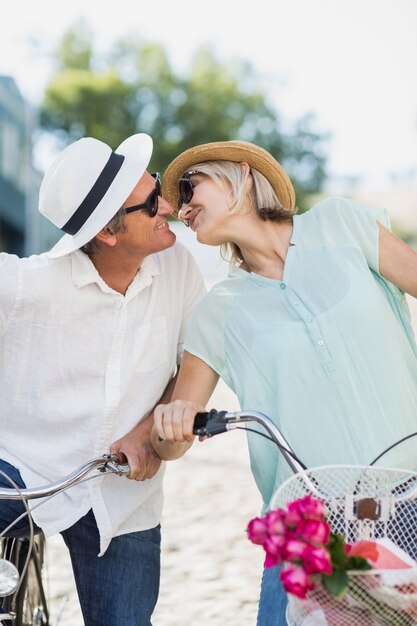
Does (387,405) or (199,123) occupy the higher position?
(199,123)

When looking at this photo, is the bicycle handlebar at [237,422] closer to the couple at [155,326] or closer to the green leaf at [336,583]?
the couple at [155,326]

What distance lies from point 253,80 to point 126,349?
56143mm

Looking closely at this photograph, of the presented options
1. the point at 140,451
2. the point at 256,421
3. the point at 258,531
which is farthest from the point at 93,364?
the point at 258,531

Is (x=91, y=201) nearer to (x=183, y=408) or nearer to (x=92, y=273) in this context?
(x=92, y=273)

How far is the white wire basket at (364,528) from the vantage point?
2.04m

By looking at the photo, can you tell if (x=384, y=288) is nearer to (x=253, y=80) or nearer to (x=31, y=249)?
(x=31, y=249)

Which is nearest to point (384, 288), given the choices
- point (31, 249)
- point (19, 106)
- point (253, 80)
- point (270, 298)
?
point (270, 298)

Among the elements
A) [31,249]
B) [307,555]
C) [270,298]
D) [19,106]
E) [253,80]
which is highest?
[253,80]

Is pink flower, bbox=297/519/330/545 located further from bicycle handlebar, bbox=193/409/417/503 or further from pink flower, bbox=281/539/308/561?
bicycle handlebar, bbox=193/409/417/503

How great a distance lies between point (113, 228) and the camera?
350 centimetres

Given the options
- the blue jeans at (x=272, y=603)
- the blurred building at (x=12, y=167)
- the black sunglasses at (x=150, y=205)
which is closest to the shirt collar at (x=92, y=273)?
the black sunglasses at (x=150, y=205)

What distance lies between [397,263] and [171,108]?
172ft

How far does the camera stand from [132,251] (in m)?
3.51

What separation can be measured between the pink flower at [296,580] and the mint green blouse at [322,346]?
2.63ft
